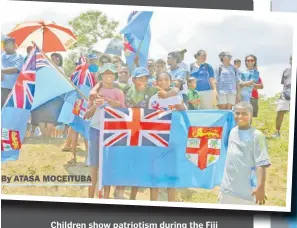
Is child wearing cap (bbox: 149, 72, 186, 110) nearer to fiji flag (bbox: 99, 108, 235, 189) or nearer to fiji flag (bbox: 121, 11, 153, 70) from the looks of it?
fiji flag (bbox: 99, 108, 235, 189)

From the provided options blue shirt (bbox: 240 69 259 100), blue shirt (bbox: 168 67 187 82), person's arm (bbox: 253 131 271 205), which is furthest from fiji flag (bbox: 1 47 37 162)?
person's arm (bbox: 253 131 271 205)

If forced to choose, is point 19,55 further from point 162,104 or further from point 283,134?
point 283,134

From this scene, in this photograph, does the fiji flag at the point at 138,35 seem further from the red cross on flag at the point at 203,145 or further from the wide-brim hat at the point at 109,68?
the red cross on flag at the point at 203,145

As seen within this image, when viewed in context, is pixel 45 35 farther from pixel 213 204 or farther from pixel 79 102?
pixel 213 204

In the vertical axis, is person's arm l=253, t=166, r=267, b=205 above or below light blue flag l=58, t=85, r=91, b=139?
below

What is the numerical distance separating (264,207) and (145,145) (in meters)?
0.90

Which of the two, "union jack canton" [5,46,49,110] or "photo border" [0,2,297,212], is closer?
"photo border" [0,2,297,212]

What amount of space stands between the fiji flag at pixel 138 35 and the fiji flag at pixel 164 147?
37 centimetres

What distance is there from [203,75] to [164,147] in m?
0.55

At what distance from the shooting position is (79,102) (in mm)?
5141

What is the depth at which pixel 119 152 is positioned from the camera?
16.9 ft

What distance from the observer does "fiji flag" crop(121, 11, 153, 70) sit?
16.6 ft

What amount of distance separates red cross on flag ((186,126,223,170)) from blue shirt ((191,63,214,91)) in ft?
0.90

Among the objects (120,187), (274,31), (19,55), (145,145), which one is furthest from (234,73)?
(19,55)
